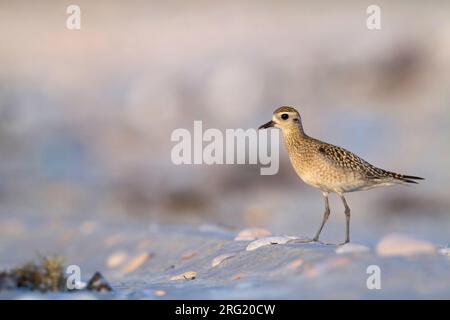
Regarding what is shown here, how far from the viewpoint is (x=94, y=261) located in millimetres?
10078

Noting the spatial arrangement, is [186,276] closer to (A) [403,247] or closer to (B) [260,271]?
(B) [260,271]

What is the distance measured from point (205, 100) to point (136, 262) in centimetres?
836

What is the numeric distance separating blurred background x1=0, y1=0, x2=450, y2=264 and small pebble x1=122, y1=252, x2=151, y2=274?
2426 mm

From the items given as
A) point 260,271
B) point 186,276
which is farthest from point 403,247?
point 186,276

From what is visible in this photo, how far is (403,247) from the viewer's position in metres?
6.73

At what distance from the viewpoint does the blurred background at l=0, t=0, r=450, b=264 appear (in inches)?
522

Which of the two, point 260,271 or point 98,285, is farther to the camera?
point 260,271

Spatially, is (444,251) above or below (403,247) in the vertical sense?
below

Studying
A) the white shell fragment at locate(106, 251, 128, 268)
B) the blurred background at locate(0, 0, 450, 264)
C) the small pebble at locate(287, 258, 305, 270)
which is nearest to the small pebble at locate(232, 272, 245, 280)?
the small pebble at locate(287, 258, 305, 270)

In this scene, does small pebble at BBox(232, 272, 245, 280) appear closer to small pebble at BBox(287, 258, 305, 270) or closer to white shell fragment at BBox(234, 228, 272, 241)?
small pebble at BBox(287, 258, 305, 270)

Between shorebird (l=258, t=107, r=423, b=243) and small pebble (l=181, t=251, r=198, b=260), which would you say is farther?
small pebble (l=181, t=251, r=198, b=260)
